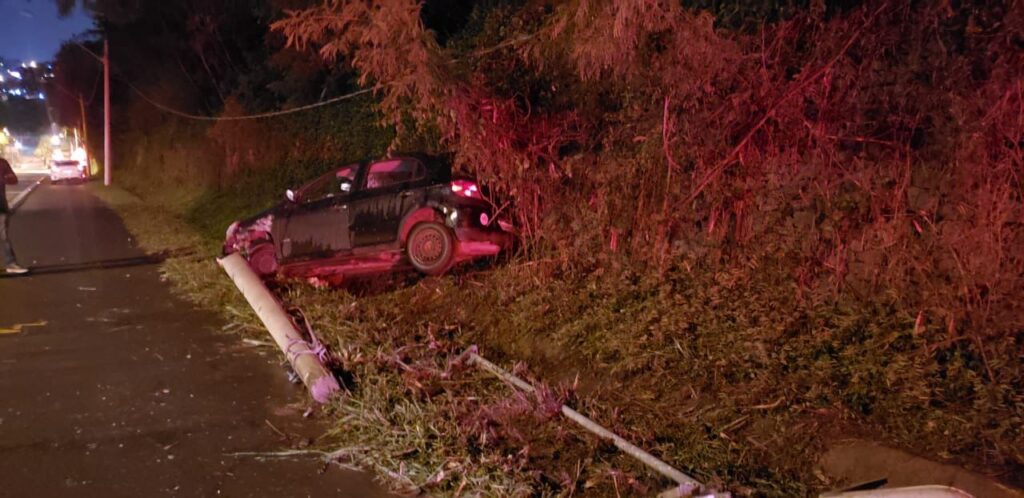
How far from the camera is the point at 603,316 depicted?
272 inches

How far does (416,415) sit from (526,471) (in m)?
1.09

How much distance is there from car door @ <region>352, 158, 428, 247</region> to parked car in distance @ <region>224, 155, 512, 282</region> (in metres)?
0.01

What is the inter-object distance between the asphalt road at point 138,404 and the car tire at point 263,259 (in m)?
1.20

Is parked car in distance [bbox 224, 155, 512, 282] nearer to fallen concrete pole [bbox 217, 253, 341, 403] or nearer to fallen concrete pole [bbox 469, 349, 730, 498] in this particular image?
fallen concrete pole [bbox 217, 253, 341, 403]

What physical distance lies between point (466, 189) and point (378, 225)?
3.91ft

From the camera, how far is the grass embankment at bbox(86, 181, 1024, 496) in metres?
4.55

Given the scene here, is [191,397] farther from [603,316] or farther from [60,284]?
[60,284]

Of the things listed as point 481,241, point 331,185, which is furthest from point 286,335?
point 331,185

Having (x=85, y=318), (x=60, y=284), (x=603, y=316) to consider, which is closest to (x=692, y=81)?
(x=603, y=316)

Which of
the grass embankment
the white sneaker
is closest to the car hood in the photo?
the white sneaker

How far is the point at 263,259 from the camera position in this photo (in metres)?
10.6

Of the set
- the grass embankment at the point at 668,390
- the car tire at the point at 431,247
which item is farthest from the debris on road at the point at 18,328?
the car tire at the point at 431,247

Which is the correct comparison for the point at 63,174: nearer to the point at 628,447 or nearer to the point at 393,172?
the point at 393,172

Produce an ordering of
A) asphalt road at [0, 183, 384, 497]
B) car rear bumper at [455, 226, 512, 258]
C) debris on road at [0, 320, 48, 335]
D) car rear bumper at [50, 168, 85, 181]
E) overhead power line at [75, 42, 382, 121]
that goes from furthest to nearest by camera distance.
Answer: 1. car rear bumper at [50, 168, 85, 181]
2. overhead power line at [75, 42, 382, 121]
3. car rear bumper at [455, 226, 512, 258]
4. debris on road at [0, 320, 48, 335]
5. asphalt road at [0, 183, 384, 497]
